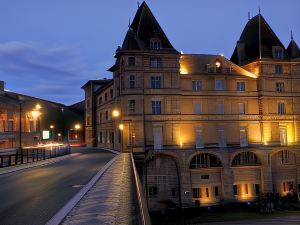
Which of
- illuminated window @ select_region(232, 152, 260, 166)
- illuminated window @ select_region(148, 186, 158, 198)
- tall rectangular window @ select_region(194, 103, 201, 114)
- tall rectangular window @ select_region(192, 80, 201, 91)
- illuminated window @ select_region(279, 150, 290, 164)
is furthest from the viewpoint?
illuminated window @ select_region(279, 150, 290, 164)

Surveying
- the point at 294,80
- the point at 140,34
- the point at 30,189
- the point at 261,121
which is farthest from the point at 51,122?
the point at 30,189

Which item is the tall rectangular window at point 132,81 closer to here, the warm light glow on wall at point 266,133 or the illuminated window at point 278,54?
the warm light glow on wall at point 266,133

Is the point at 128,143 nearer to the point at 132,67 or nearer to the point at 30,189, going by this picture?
the point at 132,67

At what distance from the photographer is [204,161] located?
43.7 m

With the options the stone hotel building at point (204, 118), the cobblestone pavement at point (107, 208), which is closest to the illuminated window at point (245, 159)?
the stone hotel building at point (204, 118)

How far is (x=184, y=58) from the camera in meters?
48.6

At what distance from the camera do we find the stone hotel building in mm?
41906

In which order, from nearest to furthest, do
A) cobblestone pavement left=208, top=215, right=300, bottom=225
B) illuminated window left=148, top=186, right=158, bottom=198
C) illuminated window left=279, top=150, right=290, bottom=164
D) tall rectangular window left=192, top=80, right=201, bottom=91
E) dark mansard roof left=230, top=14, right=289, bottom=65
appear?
1. cobblestone pavement left=208, top=215, right=300, bottom=225
2. illuminated window left=148, top=186, right=158, bottom=198
3. tall rectangular window left=192, top=80, right=201, bottom=91
4. illuminated window left=279, top=150, right=290, bottom=164
5. dark mansard roof left=230, top=14, right=289, bottom=65

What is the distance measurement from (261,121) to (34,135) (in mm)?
34283

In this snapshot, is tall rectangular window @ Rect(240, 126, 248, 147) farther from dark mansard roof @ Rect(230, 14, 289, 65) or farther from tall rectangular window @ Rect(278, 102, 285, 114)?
dark mansard roof @ Rect(230, 14, 289, 65)

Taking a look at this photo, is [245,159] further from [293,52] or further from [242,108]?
[293,52]

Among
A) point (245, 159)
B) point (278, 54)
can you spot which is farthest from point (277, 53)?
point (245, 159)

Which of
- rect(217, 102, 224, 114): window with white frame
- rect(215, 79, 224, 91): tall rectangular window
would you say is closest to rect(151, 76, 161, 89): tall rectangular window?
rect(215, 79, 224, 91): tall rectangular window

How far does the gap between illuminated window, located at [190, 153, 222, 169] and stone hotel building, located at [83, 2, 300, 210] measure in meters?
0.14
